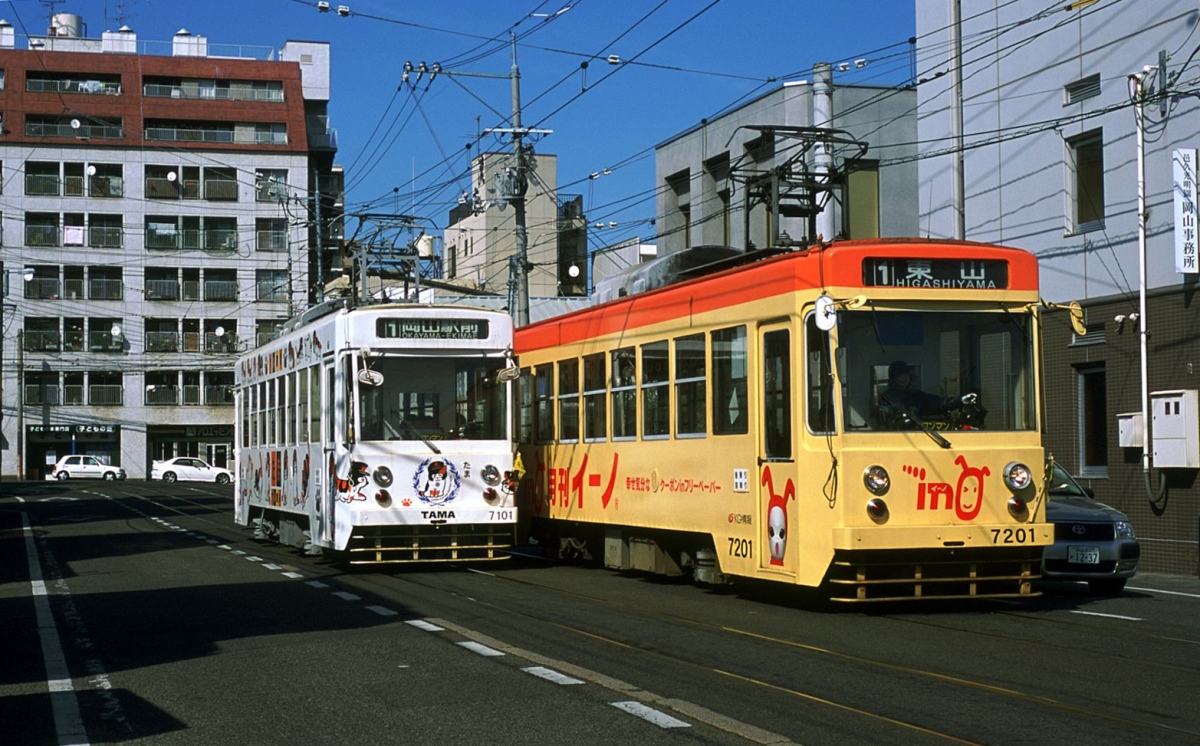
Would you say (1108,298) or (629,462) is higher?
(1108,298)

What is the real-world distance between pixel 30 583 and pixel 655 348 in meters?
8.20

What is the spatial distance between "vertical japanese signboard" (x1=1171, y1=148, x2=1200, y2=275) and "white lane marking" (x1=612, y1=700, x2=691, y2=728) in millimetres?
15119

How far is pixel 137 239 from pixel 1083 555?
74.4 metres

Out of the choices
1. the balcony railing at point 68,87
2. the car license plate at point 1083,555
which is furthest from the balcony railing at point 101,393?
the car license plate at point 1083,555

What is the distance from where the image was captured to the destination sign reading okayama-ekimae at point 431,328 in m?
18.4

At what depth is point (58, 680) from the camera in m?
9.81

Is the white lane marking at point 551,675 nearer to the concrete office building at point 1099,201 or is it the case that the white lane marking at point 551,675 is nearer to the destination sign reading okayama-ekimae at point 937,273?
the destination sign reading okayama-ekimae at point 937,273

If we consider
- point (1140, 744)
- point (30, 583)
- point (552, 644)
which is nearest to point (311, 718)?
point (552, 644)

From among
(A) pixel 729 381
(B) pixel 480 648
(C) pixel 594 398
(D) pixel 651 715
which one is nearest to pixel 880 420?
(A) pixel 729 381

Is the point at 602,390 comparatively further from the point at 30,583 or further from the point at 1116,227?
the point at 1116,227

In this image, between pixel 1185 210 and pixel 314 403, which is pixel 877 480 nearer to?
pixel 314 403

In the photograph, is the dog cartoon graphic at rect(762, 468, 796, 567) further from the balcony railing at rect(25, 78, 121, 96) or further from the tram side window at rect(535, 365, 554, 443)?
the balcony railing at rect(25, 78, 121, 96)

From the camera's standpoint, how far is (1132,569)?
16.5 meters

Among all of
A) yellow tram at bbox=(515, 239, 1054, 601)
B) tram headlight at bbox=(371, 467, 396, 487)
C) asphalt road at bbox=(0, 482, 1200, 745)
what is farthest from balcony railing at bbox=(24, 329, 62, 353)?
yellow tram at bbox=(515, 239, 1054, 601)
